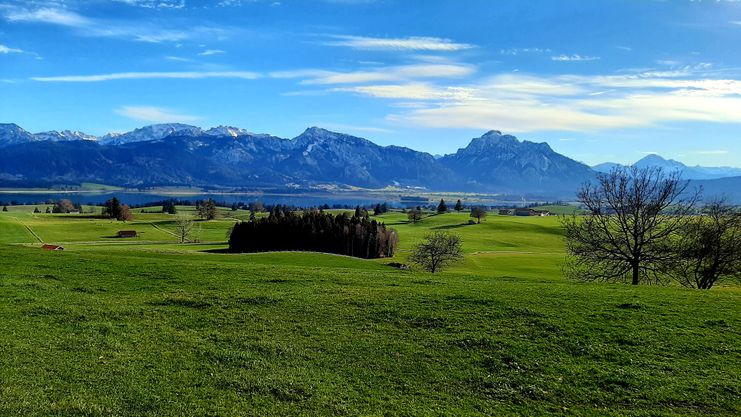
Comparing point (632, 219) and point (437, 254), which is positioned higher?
point (632, 219)

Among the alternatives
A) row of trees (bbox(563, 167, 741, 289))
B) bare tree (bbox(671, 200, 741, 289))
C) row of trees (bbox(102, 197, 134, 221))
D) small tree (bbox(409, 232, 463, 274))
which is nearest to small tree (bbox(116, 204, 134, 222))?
row of trees (bbox(102, 197, 134, 221))

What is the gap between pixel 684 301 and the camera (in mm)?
22656

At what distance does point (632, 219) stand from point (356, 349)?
104 ft

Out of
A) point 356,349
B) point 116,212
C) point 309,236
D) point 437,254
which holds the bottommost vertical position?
point 437,254

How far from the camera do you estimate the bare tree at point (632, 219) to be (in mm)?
37594

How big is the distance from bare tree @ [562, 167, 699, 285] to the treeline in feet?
220

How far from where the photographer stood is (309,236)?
344 feet

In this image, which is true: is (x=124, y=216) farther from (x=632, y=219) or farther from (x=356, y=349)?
(x=356, y=349)

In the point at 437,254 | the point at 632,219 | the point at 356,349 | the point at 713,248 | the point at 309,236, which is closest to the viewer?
the point at 356,349

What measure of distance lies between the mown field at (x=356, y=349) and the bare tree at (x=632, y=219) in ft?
43.3

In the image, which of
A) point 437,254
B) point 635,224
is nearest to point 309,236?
point 437,254

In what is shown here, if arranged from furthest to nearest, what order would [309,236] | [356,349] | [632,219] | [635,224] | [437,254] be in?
[309,236] → [437,254] → [632,219] → [635,224] → [356,349]

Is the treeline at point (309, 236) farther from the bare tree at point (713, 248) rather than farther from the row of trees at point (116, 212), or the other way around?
the row of trees at point (116, 212)

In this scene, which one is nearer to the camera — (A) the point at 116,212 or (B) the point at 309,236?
(B) the point at 309,236
